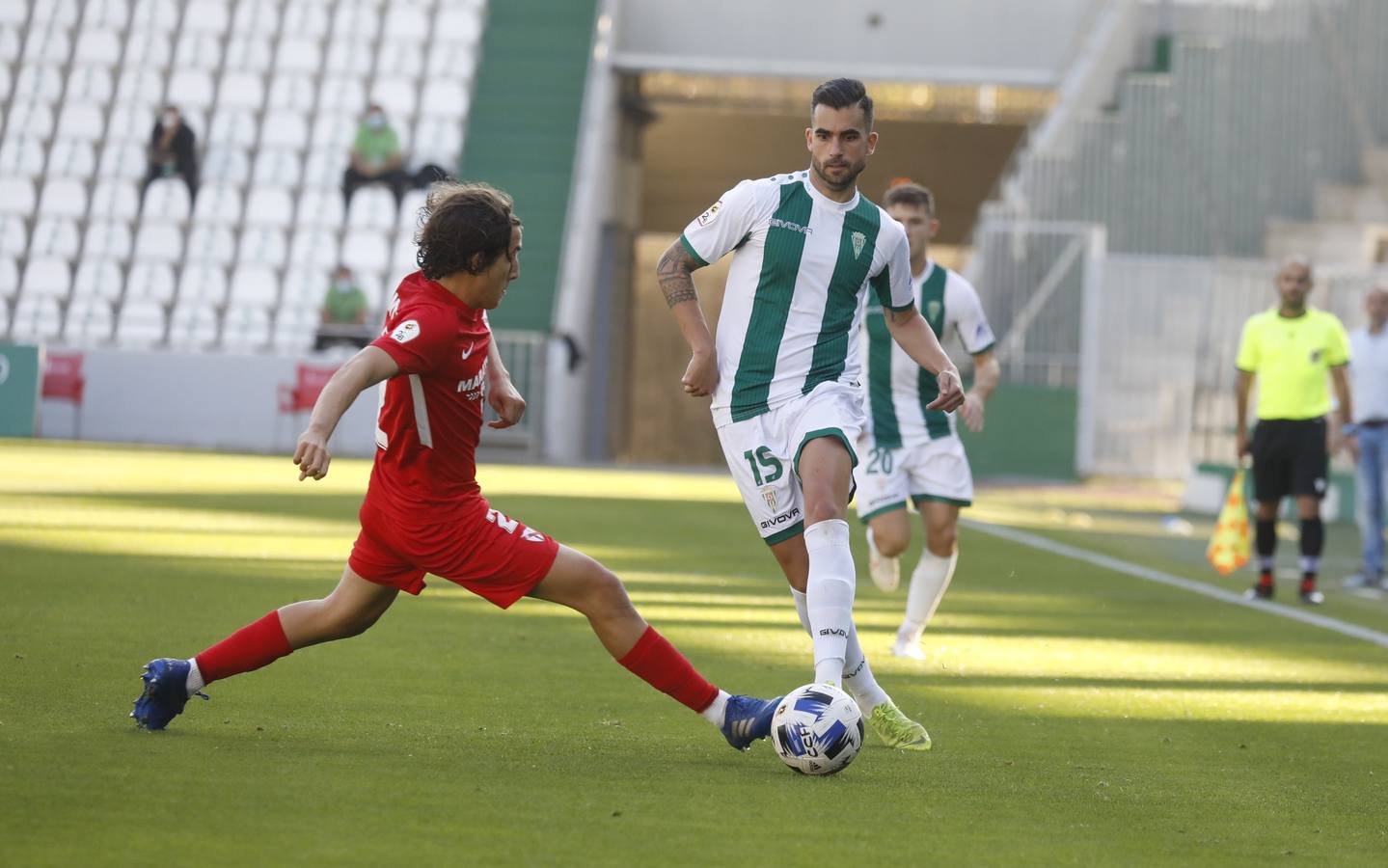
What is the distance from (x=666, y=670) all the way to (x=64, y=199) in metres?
27.6

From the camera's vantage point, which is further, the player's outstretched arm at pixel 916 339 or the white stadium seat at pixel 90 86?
the white stadium seat at pixel 90 86

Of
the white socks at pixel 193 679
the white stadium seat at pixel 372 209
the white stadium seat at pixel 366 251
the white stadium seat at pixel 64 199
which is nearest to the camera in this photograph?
the white socks at pixel 193 679

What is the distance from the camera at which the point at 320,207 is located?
30.9 meters

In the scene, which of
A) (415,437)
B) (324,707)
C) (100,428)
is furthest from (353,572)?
(100,428)

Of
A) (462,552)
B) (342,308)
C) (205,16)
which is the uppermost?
(205,16)

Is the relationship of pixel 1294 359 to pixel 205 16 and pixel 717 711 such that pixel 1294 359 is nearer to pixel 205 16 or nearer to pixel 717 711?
pixel 717 711

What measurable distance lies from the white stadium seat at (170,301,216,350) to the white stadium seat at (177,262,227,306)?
0.45 ft

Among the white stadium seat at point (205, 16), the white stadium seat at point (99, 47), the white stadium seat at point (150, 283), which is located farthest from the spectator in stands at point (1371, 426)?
the white stadium seat at point (99, 47)

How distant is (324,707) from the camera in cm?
626

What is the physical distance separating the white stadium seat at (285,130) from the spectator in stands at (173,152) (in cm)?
122

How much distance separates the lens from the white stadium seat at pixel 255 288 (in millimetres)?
29609

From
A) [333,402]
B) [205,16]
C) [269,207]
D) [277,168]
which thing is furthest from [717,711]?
[205,16]

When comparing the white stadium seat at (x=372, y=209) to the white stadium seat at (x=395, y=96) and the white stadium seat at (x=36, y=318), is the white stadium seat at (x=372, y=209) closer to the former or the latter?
the white stadium seat at (x=395, y=96)

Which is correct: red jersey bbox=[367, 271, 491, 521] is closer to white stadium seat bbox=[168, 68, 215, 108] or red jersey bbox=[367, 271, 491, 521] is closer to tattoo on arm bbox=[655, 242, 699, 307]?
tattoo on arm bbox=[655, 242, 699, 307]
